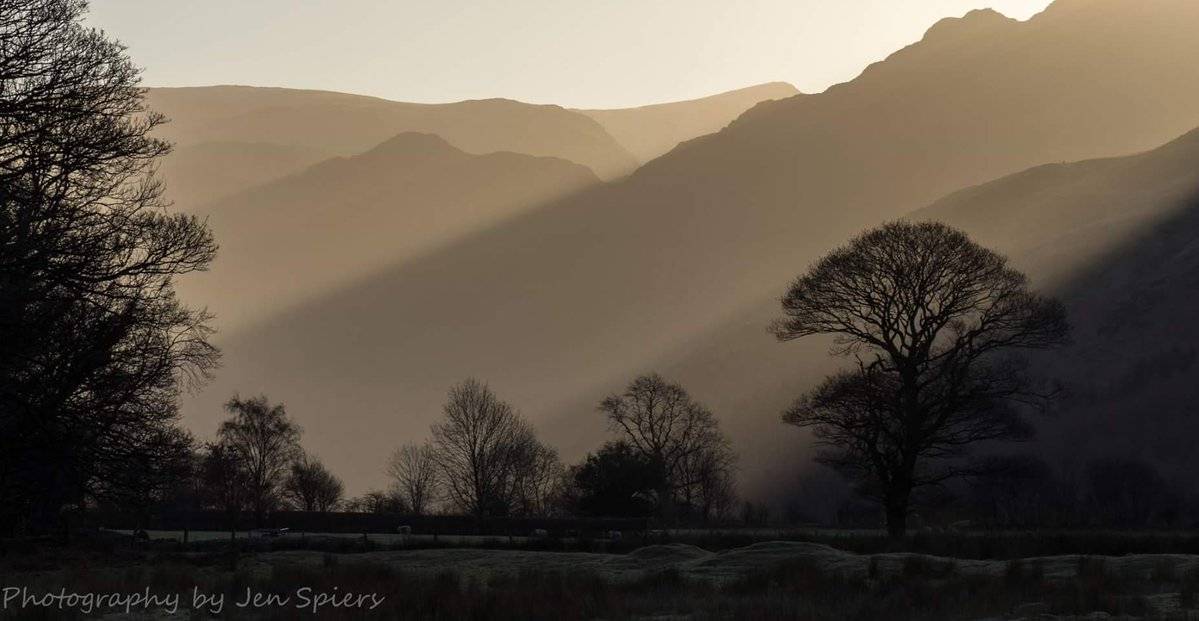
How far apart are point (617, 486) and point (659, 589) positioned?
62684 millimetres

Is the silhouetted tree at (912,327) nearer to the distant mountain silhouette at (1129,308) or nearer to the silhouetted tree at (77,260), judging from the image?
the silhouetted tree at (77,260)

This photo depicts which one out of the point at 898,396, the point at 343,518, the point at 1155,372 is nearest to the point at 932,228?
the point at 898,396

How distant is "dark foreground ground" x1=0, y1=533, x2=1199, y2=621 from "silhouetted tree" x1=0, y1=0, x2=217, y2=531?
2830 mm

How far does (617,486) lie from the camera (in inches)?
3428

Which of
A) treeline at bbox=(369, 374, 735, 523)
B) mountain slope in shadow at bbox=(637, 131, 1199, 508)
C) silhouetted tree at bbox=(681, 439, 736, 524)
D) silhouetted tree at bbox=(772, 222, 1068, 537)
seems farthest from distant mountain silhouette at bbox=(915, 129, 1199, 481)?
silhouetted tree at bbox=(772, 222, 1068, 537)

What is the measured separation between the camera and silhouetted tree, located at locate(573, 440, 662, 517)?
86938mm

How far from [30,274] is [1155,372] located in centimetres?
9535

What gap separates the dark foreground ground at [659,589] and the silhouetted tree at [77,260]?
283 cm

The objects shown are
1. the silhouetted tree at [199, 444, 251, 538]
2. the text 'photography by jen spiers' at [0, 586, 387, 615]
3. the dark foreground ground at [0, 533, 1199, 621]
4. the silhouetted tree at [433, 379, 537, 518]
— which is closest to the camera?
the dark foreground ground at [0, 533, 1199, 621]

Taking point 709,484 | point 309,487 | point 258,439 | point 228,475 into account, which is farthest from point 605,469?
point 309,487

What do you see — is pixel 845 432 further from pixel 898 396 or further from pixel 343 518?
pixel 343 518

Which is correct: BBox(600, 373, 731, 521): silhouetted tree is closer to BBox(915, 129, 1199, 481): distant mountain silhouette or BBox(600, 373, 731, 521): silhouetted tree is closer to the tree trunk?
BBox(915, 129, 1199, 481): distant mountain silhouette

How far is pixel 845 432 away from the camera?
2066 inches

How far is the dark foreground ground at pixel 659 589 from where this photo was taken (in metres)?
18.9
